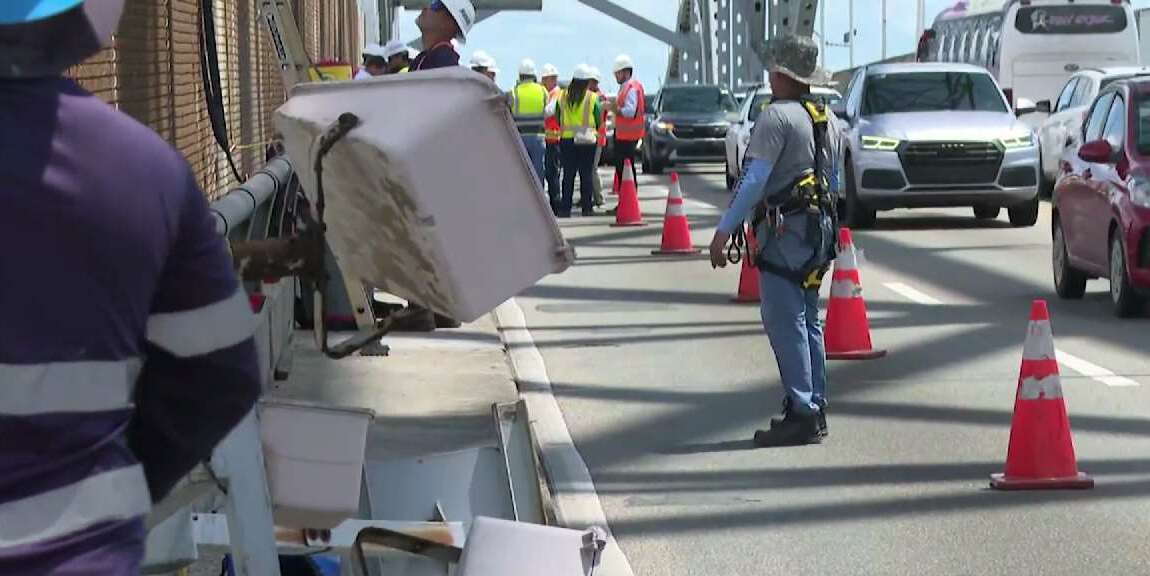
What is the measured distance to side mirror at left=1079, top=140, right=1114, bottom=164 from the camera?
1395cm

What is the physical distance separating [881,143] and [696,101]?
57.5 feet

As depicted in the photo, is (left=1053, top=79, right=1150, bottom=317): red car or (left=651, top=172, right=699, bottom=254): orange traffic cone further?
(left=651, top=172, right=699, bottom=254): orange traffic cone

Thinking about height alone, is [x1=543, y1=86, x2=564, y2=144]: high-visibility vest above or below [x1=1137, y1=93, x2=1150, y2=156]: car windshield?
below

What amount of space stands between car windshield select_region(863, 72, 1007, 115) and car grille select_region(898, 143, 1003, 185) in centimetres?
121

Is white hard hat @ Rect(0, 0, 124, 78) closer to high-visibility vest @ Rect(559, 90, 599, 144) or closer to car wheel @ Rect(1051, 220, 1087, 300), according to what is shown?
car wheel @ Rect(1051, 220, 1087, 300)

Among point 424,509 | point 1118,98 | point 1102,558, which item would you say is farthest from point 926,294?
point 424,509

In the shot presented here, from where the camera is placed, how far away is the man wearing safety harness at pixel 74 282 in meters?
2.50

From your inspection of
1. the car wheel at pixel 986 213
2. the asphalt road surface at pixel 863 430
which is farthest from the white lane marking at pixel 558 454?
the car wheel at pixel 986 213

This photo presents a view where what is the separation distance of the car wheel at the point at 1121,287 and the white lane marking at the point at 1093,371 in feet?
5.19

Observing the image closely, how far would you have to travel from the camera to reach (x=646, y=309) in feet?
50.1

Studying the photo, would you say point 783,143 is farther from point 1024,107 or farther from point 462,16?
point 1024,107

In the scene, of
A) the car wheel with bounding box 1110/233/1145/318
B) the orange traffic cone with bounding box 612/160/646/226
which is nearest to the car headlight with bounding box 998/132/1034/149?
the orange traffic cone with bounding box 612/160/646/226

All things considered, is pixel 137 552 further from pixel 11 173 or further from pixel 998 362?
Result: pixel 998 362

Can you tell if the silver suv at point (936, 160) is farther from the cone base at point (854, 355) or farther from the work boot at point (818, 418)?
the work boot at point (818, 418)
